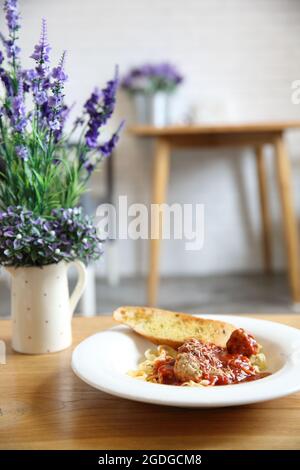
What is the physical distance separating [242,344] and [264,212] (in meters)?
2.34

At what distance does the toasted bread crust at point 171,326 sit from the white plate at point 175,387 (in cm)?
1

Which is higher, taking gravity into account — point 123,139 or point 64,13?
point 64,13

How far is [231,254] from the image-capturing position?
3043 mm

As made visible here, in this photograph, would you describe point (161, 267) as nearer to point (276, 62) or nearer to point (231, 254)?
point (231, 254)

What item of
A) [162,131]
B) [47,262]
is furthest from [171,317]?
[162,131]

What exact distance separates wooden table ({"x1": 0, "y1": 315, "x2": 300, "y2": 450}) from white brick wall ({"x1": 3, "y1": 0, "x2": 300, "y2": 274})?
2.37 metres

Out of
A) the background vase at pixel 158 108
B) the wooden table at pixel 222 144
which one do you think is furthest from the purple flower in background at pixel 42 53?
the background vase at pixel 158 108

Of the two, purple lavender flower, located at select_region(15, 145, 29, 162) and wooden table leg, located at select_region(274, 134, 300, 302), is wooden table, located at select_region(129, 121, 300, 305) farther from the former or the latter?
purple lavender flower, located at select_region(15, 145, 29, 162)

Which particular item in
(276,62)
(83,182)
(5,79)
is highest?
(276,62)

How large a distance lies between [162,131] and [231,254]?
3.07 feet

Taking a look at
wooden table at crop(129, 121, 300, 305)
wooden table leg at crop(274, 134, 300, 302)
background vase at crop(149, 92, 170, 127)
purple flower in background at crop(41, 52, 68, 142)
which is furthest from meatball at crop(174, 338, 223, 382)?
background vase at crop(149, 92, 170, 127)

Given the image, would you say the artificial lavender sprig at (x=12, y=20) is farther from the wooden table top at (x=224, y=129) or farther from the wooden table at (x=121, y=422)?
the wooden table top at (x=224, y=129)

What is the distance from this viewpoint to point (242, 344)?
70cm

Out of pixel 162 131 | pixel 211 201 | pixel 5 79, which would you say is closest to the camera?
pixel 5 79
